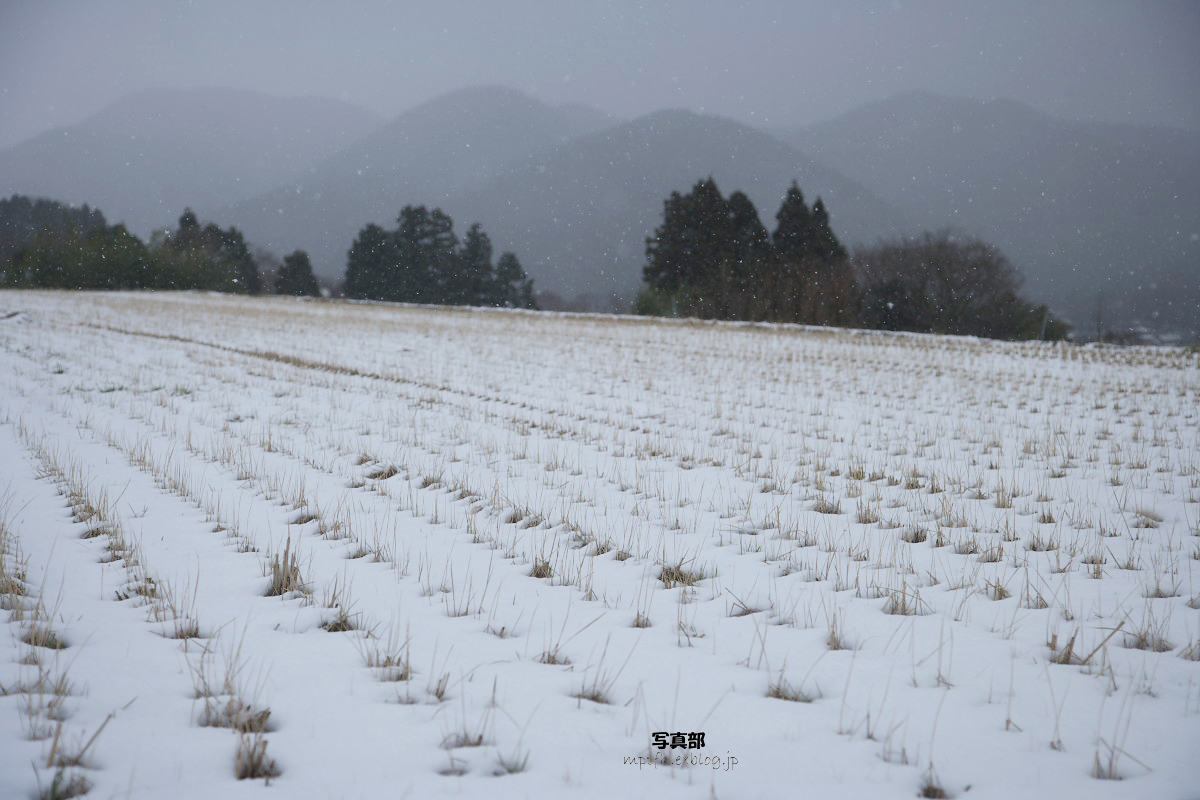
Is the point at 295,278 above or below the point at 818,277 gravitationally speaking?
above

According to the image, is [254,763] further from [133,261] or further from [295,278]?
[295,278]

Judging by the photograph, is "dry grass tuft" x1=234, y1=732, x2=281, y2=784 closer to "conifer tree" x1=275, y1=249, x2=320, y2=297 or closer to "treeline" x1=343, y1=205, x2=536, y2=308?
"treeline" x1=343, y1=205, x2=536, y2=308

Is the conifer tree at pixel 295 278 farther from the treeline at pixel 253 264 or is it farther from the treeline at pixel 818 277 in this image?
the treeline at pixel 818 277

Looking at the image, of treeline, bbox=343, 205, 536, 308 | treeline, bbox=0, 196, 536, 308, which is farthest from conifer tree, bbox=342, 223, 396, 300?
treeline, bbox=0, 196, 536, 308

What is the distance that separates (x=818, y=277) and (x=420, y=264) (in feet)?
155

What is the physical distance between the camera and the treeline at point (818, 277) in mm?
38750

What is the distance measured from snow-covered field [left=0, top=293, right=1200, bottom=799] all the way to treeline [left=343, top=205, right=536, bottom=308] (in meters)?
65.4

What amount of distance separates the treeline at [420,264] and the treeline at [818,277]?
30608mm

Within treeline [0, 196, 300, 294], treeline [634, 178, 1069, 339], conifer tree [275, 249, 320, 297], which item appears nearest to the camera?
treeline [634, 178, 1069, 339]

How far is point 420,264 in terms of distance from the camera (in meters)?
72.8

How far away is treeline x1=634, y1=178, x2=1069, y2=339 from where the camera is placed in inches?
1526

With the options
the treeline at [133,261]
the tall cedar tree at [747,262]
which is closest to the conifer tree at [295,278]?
the treeline at [133,261]

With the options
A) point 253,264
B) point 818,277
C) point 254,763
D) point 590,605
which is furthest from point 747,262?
point 253,264

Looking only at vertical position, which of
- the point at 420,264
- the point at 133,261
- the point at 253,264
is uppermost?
the point at 420,264
